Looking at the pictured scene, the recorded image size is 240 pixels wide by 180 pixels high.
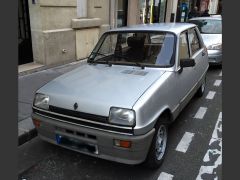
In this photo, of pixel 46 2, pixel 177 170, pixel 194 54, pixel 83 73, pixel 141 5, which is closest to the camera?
pixel 177 170

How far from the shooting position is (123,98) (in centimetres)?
272

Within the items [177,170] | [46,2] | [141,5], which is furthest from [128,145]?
[141,5]

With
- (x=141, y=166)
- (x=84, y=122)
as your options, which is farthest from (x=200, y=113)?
(x=84, y=122)

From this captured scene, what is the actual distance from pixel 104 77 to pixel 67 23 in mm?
4728

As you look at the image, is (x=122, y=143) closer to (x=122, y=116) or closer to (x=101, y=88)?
(x=122, y=116)

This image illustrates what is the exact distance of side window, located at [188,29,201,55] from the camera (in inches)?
179

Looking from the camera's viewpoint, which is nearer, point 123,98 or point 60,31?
point 123,98

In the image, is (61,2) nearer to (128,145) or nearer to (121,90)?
(121,90)

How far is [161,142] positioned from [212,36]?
605cm

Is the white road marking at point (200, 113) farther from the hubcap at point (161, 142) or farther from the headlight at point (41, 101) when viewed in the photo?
the headlight at point (41, 101)

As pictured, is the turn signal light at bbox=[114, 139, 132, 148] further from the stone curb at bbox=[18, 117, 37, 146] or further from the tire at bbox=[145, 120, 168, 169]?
the stone curb at bbox=[18, 117, 37, 146]

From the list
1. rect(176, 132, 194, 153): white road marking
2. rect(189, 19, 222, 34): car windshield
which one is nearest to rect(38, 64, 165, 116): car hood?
rect(176, 132, 194, 153): white road marking

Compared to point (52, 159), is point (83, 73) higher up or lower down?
higher up

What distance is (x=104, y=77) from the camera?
3334 mm
